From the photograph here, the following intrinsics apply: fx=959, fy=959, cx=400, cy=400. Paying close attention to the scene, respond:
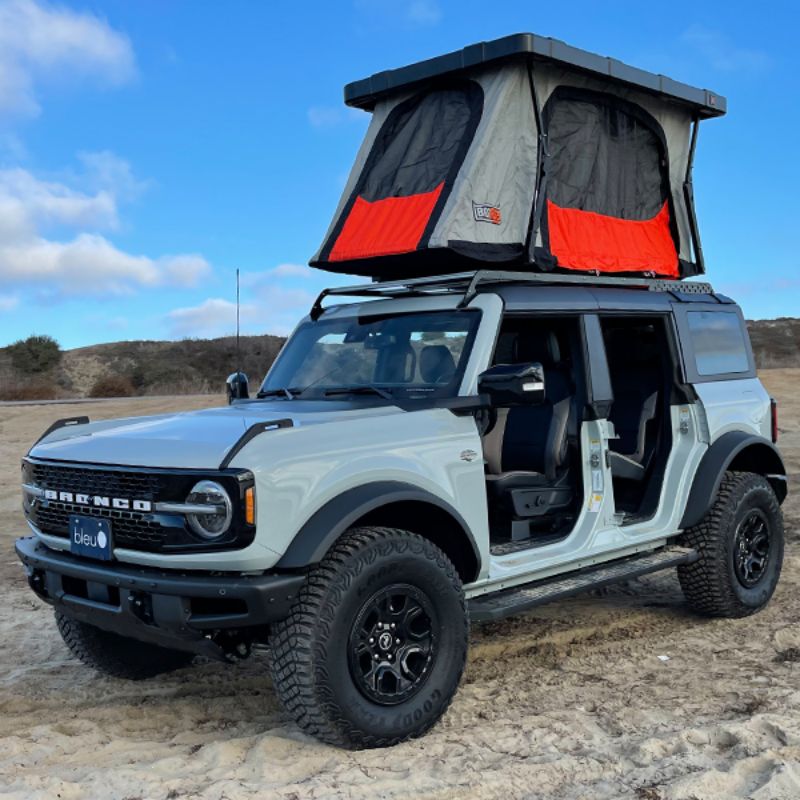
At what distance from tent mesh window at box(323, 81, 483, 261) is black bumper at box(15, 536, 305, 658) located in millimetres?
2498

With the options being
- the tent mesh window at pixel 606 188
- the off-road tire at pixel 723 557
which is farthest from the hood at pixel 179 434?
the off-road tire at pixel 723 557

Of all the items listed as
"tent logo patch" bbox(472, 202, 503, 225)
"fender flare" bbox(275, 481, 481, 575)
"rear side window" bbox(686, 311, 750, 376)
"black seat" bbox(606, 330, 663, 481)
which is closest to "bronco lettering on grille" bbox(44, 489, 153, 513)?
"fender flare" bbox(275, 481, 481, 575)

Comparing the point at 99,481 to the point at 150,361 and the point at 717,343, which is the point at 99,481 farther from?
the point at 150,361

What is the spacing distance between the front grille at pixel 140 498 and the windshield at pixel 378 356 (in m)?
1.36

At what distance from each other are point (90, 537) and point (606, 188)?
4180 mm

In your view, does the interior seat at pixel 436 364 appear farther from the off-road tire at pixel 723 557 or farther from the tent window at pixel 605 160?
the off-road tire at pixel 723 557

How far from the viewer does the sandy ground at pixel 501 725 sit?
384 centimetres

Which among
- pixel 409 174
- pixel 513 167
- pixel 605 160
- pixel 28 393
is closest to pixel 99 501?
pixel 409 174

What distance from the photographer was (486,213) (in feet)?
18.6

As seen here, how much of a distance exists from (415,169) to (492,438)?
6.01 feet

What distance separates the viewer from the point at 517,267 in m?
5.96

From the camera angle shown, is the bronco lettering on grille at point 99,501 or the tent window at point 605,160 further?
the tent window at point 605,160

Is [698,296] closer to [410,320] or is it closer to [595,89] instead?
[595,89]

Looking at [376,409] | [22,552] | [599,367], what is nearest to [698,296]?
[599,367]
